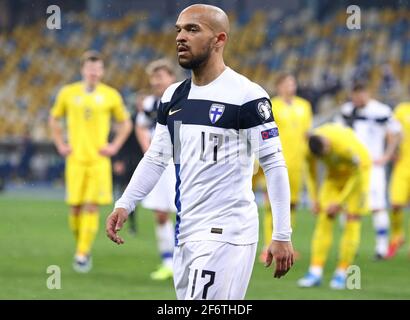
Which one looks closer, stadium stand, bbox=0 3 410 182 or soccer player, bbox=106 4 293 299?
soccer player, bbox=106 4 293 299

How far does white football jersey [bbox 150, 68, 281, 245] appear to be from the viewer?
5.64 m

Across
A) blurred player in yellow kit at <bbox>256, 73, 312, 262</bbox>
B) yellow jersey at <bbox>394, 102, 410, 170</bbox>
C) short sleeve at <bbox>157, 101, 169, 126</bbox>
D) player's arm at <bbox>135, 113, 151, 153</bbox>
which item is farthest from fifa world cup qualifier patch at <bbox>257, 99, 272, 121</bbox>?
yellow jersey at <bbox>394, 102, 410, 170</bbox>

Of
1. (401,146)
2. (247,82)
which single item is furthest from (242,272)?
(401,146)

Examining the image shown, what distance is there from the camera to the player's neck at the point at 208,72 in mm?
5787

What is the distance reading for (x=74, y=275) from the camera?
1162 cm

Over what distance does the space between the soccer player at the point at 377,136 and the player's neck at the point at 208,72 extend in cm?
813

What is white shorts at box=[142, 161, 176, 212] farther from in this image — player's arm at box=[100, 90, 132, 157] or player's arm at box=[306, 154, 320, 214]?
player's arm at box=[306, 154, 320, 214]

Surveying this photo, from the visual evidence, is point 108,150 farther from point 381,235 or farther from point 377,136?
point 377,136

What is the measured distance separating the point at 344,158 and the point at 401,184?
11.1 ft

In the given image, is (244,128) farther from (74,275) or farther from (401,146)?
(401,146)

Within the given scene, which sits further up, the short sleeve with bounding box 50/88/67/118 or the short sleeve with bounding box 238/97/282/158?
the short sleeve with bounding box 50/88/67/118

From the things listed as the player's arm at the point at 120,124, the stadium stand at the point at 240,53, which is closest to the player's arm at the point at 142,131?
the player's arm at the point at 120,124

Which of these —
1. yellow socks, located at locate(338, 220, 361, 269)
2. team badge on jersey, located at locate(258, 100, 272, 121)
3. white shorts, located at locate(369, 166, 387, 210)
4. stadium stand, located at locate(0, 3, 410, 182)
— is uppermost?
stadium stand, located at locate(0, 3, 410, 182)

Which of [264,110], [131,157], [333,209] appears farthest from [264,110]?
[131,157]
